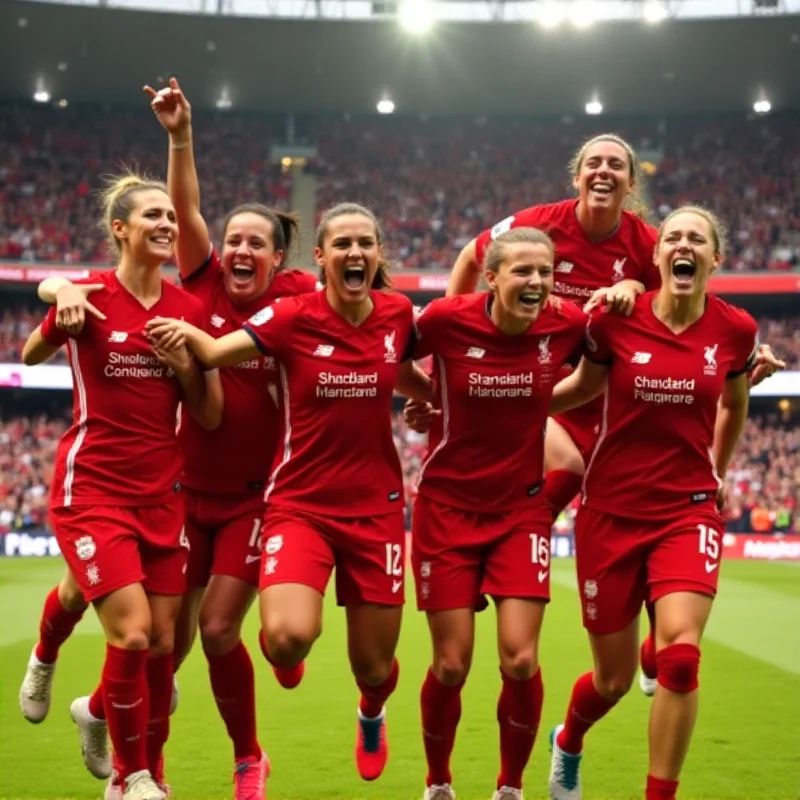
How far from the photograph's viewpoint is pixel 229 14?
29.6 metres

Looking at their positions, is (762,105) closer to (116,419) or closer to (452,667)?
(452,667)

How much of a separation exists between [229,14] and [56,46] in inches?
183

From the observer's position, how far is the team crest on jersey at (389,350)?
5.68 meters

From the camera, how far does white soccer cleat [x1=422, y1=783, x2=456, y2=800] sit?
5.87 metres

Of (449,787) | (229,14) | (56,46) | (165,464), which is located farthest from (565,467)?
(56,46)

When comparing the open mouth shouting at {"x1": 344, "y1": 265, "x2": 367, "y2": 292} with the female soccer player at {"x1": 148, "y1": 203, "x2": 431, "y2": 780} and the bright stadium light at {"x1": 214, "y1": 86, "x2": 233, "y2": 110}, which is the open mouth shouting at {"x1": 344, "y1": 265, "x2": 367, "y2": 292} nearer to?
the female soccer player at {"x1": 148, "y1": 203, "x2": 431, "y2": 780}

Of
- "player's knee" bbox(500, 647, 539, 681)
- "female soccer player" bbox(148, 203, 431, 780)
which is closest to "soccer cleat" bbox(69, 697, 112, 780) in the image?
"female soccer player" bbox(148, 203, 431, 780)

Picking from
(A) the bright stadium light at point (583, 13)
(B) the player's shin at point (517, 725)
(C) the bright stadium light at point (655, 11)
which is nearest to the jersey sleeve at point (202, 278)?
(B) the player's shin at point (517, 725)

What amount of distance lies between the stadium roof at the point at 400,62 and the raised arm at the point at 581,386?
25.5 metres

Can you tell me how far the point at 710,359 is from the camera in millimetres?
5641

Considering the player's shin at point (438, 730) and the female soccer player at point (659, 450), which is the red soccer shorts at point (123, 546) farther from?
the female soccer player at point (659, 450)

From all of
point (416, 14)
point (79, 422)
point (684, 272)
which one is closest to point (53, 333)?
point (79, 422)

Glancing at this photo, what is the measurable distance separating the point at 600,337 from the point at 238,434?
1.79 metres

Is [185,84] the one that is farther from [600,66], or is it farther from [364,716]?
[364,716]
